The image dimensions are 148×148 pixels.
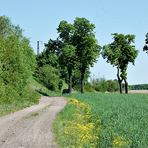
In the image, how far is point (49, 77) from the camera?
376ft

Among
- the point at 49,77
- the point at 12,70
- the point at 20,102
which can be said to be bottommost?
the point at 20,102

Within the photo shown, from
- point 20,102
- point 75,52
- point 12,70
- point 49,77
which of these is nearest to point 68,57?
point 75,52

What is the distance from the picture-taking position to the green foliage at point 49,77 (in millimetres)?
114125

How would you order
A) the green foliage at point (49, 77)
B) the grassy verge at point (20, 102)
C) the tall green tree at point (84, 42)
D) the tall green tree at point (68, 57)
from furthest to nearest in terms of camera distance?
the green foliage at point (49, 77) < the tall green tree at point (84, 42) < the tall green tree at point (68, 57) < the grassy verge at point (20, 102)

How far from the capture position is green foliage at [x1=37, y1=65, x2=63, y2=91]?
114m

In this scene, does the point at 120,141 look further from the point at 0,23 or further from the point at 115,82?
the point at 115,82

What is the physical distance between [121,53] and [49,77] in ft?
56.0

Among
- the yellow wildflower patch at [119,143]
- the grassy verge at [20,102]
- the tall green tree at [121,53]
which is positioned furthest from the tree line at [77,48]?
the yellow wildflower patch at [119,143]

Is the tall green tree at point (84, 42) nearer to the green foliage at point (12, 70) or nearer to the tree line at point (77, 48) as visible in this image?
→ the tree line at point (77, 48)

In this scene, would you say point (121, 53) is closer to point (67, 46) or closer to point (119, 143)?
point (67, 46)

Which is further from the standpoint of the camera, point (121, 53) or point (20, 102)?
point (121, 53)

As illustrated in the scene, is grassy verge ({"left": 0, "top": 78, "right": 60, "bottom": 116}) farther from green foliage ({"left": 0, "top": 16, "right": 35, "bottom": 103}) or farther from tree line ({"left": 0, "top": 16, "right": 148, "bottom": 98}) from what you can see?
tree line ({"left": 0, "top": 16, "right": 148, "bottom": 98})

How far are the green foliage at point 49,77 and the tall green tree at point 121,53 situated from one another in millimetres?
11634

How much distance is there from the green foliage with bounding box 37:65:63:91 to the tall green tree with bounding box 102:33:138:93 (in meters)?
11.6
